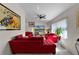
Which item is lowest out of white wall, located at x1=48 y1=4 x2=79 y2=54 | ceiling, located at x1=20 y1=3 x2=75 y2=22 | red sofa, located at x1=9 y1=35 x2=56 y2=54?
red sofa, located at x1=9 y1=35 x2=56 y2=54

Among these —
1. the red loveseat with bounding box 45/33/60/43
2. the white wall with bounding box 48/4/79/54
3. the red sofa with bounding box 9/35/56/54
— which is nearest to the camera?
the red sofa with bounding box 9/35/56/54

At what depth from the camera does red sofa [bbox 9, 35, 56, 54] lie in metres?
3.16

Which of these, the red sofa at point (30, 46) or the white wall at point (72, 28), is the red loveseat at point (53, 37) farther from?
the red sofa at point (30, 46)

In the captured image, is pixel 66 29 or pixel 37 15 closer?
pixel 66 29

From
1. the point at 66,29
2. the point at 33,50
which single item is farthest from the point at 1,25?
the point at 66,29

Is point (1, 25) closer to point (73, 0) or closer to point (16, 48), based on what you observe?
point (16, 48)

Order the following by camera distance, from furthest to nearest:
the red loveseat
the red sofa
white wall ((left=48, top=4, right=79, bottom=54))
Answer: the red loveseat, white wall ((left=48, top=4, right=79, bottom=54)), the red sofa

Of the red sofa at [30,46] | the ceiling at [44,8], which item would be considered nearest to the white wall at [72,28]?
the ceiling at [44,8]

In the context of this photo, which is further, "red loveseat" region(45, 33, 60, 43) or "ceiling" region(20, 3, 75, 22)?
"red loveseat" region(45, 33, 60, 43)

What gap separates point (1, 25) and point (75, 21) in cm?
195

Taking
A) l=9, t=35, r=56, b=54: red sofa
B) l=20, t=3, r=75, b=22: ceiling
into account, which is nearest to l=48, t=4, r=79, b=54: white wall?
l=20, t=3, r=75, b=22: ceiling

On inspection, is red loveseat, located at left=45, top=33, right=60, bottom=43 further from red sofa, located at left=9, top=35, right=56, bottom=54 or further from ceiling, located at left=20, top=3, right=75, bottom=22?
red sofa, located at left=9, top=35, right=56, bottom=54

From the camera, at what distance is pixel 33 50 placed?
3207 millimetres

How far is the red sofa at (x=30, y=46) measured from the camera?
10.4 feet
